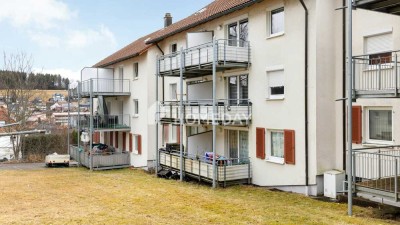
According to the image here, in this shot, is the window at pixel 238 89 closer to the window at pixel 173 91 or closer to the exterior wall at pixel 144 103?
the window at pixel 173 91

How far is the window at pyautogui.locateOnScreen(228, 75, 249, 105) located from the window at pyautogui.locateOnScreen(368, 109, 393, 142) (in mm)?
5975

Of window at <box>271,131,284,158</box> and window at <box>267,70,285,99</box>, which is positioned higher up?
window at <box>267,70,285,99</box>

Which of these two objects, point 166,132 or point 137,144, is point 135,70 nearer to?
point 137,144

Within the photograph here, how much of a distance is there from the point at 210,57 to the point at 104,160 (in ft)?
51.4

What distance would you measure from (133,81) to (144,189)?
15.8 m

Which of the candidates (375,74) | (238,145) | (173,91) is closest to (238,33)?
(238,145)

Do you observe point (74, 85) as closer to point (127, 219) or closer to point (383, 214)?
point (127, 219)

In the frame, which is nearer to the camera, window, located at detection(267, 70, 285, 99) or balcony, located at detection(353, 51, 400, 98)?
balcony, located at detection(353, 51, 400, 98)

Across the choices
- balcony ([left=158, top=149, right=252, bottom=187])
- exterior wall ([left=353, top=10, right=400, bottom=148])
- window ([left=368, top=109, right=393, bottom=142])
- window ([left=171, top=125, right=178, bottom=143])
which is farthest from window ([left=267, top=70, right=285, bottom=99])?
window ([left=171, top=125, right=178, bottom=143])

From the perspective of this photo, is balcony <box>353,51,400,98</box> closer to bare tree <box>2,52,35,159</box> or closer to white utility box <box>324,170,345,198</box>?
white utility box <box>324,170,345,198</box>

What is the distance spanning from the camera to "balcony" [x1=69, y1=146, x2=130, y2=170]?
99.9 feet

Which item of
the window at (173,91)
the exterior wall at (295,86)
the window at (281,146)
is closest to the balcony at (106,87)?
the window at (173,91)

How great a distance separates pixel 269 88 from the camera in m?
17.7

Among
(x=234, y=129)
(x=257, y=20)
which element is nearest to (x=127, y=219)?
(x=234, y=129)
